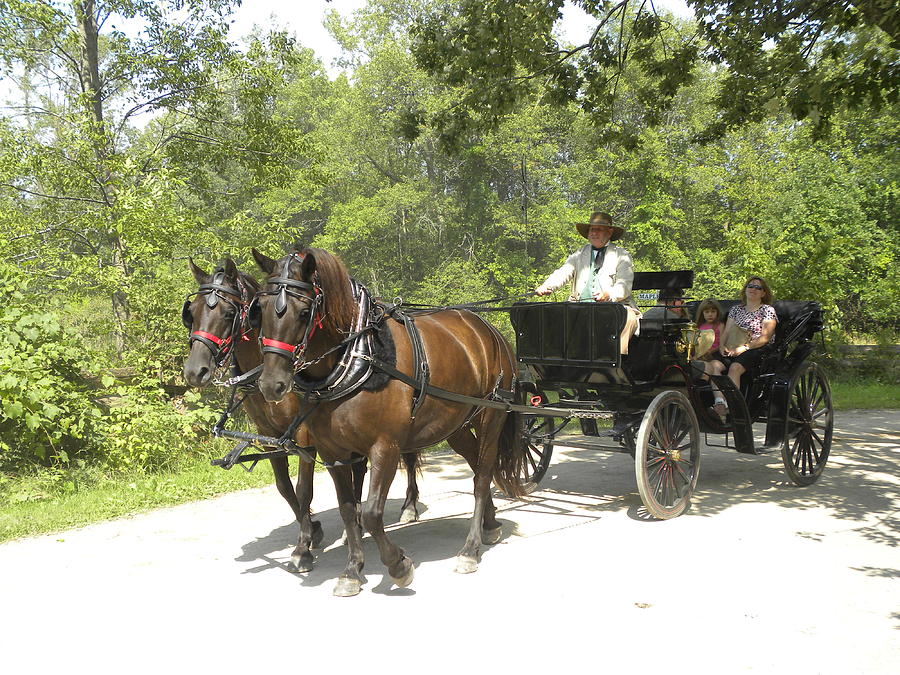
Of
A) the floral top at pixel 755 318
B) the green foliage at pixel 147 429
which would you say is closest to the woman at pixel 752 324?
the floral top at pixel 755 318

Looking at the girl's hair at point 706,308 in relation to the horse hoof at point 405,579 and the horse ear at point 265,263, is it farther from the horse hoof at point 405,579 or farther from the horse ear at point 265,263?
the horse ear at point 265,263

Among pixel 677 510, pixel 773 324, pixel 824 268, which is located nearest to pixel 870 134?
pixel 824 268

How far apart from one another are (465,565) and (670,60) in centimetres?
819

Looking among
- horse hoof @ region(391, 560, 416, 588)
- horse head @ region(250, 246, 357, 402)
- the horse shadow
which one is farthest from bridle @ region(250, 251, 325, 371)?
the horse shadow

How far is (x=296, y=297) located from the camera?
403cm

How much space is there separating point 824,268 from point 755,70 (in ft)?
21.1

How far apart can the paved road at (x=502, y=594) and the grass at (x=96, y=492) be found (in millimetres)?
328

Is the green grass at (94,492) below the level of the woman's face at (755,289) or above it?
below

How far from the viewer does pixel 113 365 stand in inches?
333

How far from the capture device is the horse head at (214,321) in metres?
4.78

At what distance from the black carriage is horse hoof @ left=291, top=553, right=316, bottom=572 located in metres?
1.92

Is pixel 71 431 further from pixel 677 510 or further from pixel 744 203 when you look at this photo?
pixel 744 203

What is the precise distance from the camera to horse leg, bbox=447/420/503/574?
5.13 metres

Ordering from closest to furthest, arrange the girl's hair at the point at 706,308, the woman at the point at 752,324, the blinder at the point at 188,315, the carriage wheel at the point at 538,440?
the blinder at the point at 188,315, the carriage wheel at the point at 538,440, the woman at the point at 752,324, the girl's hair at the point at 706,308
